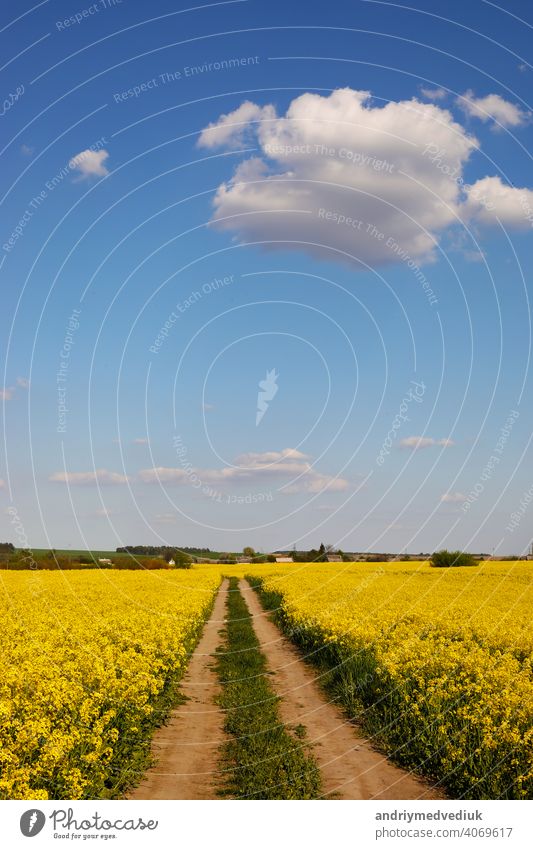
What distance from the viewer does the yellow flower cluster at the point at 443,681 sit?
12117 millimetres

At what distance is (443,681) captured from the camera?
15781mm

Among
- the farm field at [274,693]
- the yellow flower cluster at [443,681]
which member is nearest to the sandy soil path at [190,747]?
the farm field at [274,693]

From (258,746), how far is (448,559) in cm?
8196

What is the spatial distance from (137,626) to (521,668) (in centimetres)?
1218

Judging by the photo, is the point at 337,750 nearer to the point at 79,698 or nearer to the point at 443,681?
the point at 443,681

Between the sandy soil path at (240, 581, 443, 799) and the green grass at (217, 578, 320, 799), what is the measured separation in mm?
321

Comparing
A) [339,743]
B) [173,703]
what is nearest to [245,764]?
[339,743]
